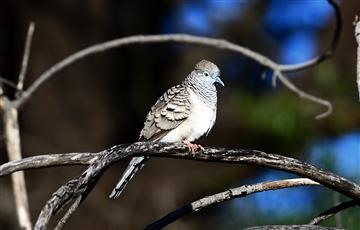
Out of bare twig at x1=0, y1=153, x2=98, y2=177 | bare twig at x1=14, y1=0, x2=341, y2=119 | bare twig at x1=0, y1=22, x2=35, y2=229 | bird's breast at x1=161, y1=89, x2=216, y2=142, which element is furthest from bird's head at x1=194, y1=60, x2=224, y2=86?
bare twig at x1=0, y1=153, x2=98, y2=177

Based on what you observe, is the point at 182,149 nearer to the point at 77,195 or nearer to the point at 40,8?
the point at 77,195

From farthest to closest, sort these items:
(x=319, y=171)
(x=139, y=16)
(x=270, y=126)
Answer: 1. (x=139, y=16)
2. (x=270, y=126)
3. (x=319, y=171)

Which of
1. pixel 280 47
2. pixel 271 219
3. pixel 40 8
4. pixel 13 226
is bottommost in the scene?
pixel 271 219

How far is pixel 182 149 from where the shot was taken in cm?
169

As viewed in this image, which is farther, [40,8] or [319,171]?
[40,8]

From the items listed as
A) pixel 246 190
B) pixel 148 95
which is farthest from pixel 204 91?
pixel 148 95

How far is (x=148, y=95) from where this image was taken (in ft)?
18.5


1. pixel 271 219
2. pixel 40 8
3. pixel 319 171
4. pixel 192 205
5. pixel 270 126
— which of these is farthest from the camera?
pixel 40 8

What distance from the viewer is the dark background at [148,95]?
15.4ft

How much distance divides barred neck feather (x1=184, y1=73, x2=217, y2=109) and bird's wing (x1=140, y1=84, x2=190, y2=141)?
65 mm

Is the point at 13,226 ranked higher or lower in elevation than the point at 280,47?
lower

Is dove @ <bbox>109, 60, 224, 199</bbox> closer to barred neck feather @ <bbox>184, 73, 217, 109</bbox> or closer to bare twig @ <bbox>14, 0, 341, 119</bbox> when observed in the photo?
barred neck feather @ <bbox>184, 73, 217, 109</bbox>

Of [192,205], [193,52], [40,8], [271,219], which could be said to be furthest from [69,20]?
[192,205]

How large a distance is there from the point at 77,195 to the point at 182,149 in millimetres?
321
